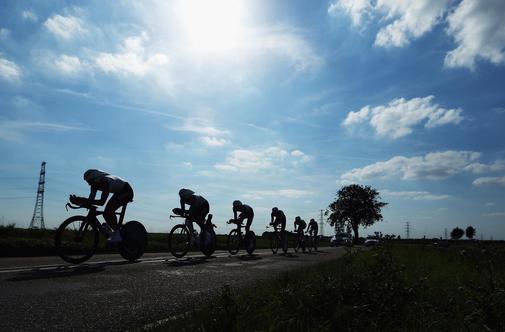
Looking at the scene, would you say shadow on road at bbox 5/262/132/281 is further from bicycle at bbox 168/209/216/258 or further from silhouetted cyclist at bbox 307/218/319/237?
silhouetted cyclist at bbox 307/218/319/237

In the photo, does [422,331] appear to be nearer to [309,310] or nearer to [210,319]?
[309,310]

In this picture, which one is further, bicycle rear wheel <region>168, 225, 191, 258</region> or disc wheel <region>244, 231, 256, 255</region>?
disc wheel <region>244, 231, 256, 255</region>

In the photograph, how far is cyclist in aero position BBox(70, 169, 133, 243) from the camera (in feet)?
29.7

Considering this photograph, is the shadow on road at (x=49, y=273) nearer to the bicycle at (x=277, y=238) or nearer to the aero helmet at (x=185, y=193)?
the aero helmet at (x=185, y=193)

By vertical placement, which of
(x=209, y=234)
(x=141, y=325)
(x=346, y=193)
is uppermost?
(x=346, y=193)

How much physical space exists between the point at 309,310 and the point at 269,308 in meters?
0.38

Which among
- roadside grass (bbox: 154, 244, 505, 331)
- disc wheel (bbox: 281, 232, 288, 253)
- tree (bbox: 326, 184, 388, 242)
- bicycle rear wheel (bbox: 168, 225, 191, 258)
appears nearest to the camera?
roadside grass (bbox: 154, 244, 505, 331)

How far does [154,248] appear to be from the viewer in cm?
1672

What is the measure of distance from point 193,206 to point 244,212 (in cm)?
396

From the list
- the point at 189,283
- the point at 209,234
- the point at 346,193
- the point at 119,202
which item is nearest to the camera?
the point at 189,283

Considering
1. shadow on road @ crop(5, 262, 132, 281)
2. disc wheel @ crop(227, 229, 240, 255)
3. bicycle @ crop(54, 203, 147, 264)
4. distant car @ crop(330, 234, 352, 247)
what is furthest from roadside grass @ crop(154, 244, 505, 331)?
distant car @ crop(330, 234, 352, 247)

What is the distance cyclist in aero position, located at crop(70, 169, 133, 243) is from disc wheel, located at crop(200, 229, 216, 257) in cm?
382

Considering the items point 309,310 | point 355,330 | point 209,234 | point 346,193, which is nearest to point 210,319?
point 309,310

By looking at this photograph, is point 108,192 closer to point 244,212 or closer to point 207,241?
point 207,241
